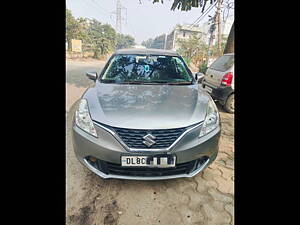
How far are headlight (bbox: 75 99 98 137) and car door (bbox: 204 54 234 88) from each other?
318 cm

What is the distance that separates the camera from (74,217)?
158cm

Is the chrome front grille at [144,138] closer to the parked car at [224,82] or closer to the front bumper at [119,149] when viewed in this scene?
the front bumper at [119,149]

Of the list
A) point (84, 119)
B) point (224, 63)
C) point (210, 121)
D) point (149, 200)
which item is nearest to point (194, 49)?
point (224, 63)

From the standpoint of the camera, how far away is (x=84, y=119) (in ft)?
5.93

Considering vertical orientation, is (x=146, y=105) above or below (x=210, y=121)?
above

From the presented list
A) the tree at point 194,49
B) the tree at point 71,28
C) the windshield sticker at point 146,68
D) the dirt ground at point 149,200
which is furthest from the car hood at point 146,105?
the tree at point 71,28

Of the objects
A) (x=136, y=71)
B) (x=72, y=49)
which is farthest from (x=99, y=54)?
(x=136, y=71)

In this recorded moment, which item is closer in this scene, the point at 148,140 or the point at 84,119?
the point at 148,140

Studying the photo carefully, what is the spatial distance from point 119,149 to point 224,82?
10.5 feet

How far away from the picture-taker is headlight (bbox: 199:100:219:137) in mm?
1795

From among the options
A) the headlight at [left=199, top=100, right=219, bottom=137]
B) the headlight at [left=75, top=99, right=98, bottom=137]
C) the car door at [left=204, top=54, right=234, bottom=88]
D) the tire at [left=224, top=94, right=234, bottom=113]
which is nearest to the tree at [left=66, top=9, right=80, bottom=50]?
the car door at [left=204, top=54, right=234, bottom=88]

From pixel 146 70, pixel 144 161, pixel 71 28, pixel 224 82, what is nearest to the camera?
pixel 144 161

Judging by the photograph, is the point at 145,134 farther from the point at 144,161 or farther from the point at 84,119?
the point at 84,119

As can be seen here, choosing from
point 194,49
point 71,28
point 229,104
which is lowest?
point 229,104
